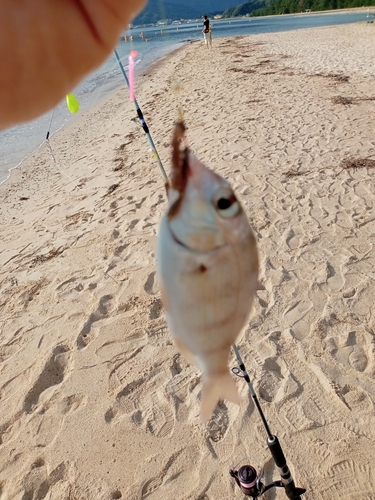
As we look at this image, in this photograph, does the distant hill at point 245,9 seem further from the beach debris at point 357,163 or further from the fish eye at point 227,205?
the fish eye at point 227,205

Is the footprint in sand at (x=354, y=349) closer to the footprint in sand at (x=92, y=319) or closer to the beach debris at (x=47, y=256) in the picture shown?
the footprint in sand at (x=92, y=319)

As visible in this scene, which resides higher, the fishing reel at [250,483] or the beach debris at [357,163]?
the fishing reel at [250,483]

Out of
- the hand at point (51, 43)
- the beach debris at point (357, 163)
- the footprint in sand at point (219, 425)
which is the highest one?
the hand at point (51, 43)

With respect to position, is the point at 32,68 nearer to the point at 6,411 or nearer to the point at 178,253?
the point at 178,253

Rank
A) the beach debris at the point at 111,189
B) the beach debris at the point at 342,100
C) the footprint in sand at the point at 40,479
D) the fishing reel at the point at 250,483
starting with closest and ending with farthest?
the fishing reel at the point at 250,483, the footprint in sand at the point at 40,479, the beach debris at the point at 111,189, the beach debris at the point at 342,100

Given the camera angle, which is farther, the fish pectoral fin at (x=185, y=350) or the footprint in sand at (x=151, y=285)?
the footprint in sand at (x=151, y=285)

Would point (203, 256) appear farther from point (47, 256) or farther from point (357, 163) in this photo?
point (357, 163)

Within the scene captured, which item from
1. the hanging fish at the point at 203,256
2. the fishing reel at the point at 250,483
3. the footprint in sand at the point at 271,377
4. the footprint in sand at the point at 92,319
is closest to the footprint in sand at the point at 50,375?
the footprint in sand at the point at 92,319

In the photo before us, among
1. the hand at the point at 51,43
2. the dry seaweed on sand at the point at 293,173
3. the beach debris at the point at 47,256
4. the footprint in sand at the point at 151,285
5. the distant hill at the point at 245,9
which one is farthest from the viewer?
the distant hill at the point at 245,9
